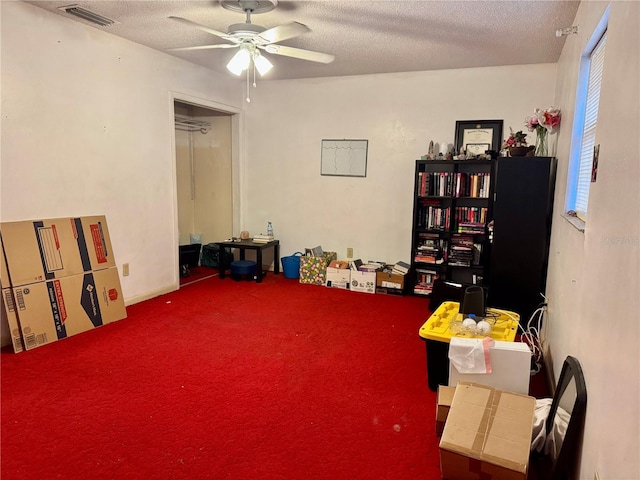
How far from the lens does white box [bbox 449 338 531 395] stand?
2158 mm

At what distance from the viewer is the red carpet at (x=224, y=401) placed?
1.95 meters

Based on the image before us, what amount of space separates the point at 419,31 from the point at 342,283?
272 centimetres

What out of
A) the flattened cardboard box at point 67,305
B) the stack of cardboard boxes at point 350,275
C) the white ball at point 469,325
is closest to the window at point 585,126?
the white ball at point 469,325

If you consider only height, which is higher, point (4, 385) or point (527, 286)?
point (527, 286)

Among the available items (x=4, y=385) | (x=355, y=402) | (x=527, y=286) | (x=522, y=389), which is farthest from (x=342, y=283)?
(x=4, y=385)

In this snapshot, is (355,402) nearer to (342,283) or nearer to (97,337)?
(97,337)

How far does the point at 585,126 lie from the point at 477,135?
207 cm

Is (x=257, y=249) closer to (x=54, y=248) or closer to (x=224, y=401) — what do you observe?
(x=54, y=248)

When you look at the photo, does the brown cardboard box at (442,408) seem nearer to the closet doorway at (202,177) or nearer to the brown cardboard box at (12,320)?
the brown cardboard box at (12,320)

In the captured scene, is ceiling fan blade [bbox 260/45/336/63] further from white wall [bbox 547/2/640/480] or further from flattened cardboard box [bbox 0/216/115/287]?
flattened cardboard box [bbox 0/216/115/287]

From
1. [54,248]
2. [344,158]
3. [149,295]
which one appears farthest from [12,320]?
[344,158]

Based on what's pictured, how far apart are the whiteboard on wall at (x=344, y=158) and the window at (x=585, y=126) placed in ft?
8.63

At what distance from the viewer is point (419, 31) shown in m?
3.46

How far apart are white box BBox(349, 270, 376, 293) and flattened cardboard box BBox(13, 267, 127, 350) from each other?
239cm
